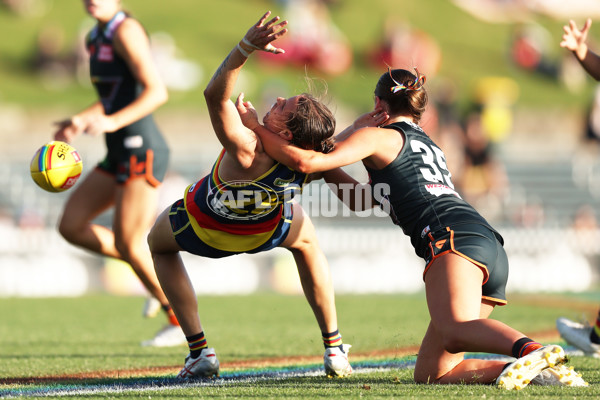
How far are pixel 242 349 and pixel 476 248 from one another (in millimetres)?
2744

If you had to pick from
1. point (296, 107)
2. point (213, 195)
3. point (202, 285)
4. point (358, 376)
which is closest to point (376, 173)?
point (296, 107)

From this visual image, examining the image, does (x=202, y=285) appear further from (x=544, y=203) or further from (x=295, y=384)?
(x=295, y=384)

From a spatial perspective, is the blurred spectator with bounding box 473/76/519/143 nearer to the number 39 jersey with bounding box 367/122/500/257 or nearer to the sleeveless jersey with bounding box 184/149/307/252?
the number 39 jersey with bounding box 367/122/500/257

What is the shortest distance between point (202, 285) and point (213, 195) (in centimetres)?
1108

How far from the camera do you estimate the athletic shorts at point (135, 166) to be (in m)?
6.61

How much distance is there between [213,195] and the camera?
469cm

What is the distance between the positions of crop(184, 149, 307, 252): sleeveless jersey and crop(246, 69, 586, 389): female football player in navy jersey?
0.69ft

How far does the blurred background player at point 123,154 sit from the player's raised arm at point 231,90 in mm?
2186

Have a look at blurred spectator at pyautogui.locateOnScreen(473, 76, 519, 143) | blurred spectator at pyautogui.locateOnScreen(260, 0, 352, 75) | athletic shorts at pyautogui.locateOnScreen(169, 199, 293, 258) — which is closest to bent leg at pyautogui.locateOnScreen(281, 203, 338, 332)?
athletic shorts at pyautogui.locateOnScreen(169, 199, 293, 258)

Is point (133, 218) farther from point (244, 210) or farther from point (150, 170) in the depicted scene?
point (244, 210)

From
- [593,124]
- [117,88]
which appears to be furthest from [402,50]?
[117,88]

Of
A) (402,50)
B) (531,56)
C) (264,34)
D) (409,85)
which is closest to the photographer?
(264,34)

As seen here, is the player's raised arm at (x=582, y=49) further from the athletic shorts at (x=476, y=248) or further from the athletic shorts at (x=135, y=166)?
the athletic shorts at (x=135, y=166)

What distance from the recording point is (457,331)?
4.26m
